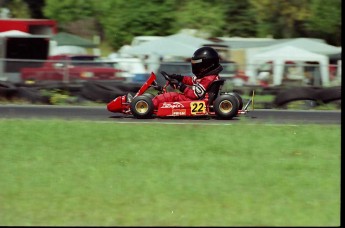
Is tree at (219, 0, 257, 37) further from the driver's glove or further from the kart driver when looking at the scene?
the driver's glove

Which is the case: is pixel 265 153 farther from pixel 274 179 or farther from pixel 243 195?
pixel 243 195

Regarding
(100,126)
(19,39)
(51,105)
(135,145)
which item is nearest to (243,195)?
(135,145)

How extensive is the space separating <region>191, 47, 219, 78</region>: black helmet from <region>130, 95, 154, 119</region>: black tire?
3.46 ft

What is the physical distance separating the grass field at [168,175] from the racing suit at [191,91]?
2205 mm

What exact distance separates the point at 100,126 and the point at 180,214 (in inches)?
244

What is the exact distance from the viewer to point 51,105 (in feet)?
64.6

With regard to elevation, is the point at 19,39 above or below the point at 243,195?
above

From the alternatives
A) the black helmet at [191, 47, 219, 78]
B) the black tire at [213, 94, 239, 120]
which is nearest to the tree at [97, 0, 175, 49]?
the black helmet at [191, 47, 219, 78]

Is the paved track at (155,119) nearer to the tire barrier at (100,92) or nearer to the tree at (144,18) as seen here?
the tire barrier at (100,92)

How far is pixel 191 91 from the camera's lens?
1562cm

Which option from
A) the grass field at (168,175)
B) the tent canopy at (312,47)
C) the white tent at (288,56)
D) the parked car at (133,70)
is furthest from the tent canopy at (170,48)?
the grass field at (168,175)

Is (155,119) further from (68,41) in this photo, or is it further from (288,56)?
(68,41)

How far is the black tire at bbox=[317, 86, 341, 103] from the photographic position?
19.5 m

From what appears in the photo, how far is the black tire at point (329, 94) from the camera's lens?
19.5 m
